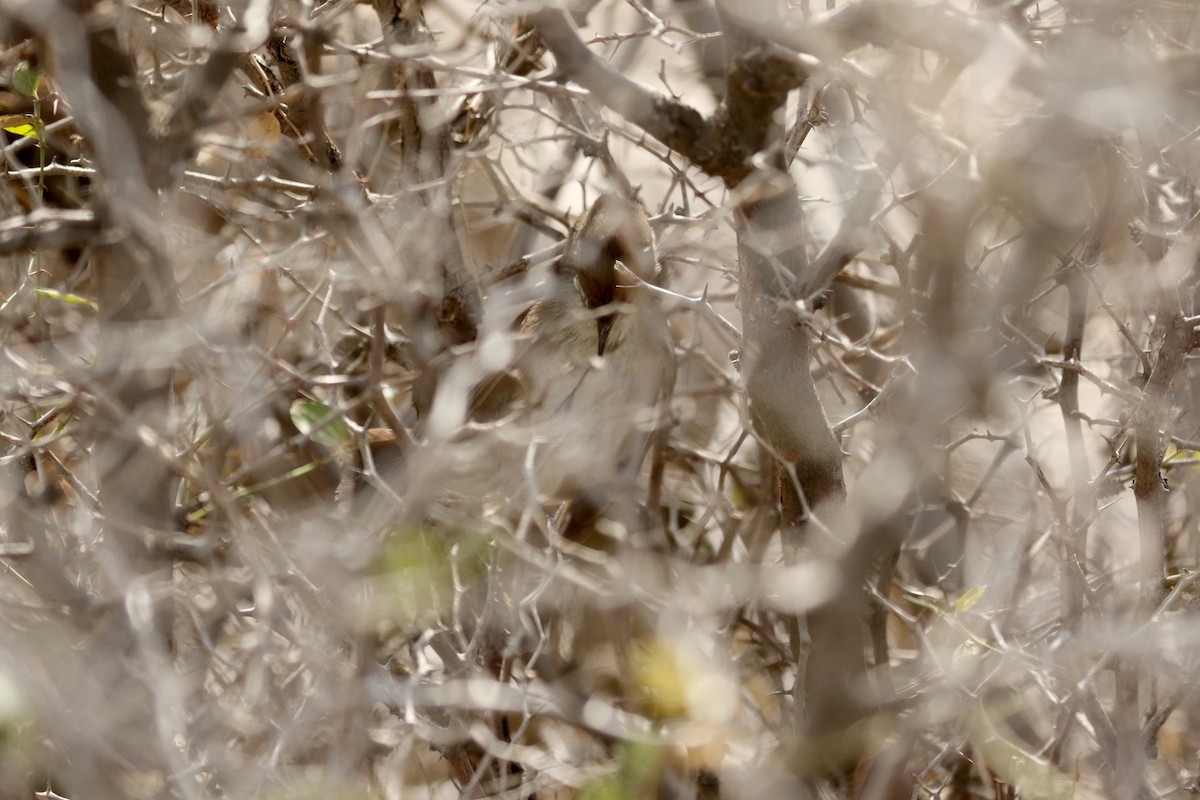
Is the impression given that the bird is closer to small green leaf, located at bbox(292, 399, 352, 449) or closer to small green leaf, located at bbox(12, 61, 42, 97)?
small green leaf, located at bbox(292, 399, 352, 449)

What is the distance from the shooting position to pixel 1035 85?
189 centimetres

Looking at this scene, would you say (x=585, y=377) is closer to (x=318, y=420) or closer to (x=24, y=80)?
(x=318, y=420)

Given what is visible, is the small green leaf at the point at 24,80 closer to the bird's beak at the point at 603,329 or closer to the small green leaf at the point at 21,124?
the small green leaf at the point at 21,124

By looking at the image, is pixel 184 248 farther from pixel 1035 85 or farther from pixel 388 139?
pixel 1035 85

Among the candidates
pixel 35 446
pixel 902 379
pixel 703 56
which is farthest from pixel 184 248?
pixel 703 56

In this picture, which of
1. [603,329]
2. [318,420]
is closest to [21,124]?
[318,420]

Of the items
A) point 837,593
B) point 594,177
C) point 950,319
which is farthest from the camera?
point 594,177

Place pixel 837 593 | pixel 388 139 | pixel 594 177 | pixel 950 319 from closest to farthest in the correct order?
pixel 950 319 < pixel 837 593 < pixel 388 139 < pixel 594 177

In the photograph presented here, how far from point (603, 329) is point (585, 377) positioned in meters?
0.16

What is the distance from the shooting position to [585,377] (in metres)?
3.46

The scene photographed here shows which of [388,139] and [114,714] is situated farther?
[388,139]

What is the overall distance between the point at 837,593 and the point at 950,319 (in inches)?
20.5

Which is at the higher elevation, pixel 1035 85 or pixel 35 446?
pixel 1035 85

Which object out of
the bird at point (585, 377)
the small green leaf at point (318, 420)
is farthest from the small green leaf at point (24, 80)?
the bird at point (585, 377)
